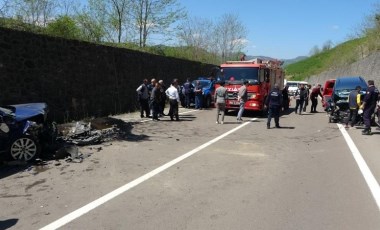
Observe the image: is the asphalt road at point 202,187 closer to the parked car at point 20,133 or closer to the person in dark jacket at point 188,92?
the parked car at point 20,133

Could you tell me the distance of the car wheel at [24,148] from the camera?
9297 millimetres

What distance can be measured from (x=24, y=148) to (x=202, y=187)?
14.1ft

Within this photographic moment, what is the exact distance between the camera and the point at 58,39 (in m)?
16.5

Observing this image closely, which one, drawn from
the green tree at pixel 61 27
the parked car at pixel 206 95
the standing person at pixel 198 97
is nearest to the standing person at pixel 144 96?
the green tree at pixel 61 27

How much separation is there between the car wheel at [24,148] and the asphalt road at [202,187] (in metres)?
0.38

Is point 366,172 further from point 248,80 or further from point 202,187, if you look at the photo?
point 248,80

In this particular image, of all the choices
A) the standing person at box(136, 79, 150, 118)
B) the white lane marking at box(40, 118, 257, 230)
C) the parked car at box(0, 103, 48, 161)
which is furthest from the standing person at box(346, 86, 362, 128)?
the parked car at box(0, 103, 48, 161)

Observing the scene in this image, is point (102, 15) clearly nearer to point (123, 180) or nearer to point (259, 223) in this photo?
point (123, 180)

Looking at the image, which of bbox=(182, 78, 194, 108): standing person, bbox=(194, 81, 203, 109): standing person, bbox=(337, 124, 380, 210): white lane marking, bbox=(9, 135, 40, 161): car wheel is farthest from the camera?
bbox=(182, 78, 194, 108): standing person

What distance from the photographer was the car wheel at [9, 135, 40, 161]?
9297mm

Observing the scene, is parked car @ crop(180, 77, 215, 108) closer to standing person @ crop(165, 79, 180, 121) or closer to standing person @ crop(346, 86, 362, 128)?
standing person @ crop(165, 79, 180, 121)

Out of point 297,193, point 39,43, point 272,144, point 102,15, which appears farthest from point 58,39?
point 102,15

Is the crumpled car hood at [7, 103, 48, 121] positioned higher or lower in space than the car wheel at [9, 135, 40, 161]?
higher

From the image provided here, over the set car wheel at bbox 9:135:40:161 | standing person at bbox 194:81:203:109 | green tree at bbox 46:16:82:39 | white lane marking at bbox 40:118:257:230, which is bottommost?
white lane marking at bbox 40:118:257:230
